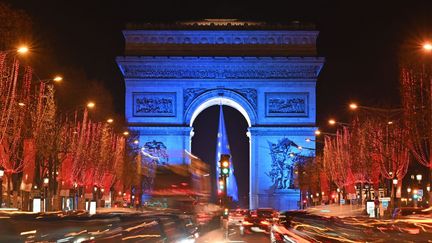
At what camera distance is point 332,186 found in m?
92.4

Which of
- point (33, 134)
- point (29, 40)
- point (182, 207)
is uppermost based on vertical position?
point (29, 40)

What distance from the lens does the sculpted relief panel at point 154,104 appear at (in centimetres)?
9219

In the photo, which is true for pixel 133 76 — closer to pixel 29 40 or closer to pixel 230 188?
pixel 230 188

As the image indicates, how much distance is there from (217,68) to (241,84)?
344 centimetres

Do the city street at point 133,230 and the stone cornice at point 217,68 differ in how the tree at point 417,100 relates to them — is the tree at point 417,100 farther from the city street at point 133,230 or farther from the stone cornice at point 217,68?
the stone cornice at point 217,68

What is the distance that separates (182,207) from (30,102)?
2292cm

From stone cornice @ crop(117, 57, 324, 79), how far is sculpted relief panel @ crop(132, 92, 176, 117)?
2119 mm

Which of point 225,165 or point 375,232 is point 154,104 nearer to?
point 225,165

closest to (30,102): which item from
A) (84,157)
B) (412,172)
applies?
(84,157)

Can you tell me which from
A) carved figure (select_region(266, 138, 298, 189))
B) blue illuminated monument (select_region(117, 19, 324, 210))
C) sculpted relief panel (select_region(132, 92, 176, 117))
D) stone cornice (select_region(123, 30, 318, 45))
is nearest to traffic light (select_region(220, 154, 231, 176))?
blue illuminated monument (select_region(117, 19, 324, 210))

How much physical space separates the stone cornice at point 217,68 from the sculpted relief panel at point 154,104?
212cm

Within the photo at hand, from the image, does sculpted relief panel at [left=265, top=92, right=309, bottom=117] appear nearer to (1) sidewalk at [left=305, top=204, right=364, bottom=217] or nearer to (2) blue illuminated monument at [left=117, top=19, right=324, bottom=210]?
(2) blue illuminated monument at [left=117, top=19, right=324, bottom=210]

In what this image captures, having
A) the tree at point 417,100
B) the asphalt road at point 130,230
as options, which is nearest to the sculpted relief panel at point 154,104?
the tree at point 417,100

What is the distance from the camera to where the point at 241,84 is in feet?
306
